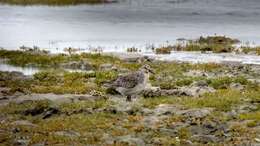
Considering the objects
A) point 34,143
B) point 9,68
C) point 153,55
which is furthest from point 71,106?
point 153,55

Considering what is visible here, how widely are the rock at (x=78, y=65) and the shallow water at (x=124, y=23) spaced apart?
10805 mm

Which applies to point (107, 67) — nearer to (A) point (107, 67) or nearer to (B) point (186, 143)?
(A) point (107, 67)

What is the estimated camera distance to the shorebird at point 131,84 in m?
31.7

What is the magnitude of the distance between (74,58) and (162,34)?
2518 centimetres

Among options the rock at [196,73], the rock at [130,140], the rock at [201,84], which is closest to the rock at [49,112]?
the rock at [130,140]

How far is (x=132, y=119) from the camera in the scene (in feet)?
84.8

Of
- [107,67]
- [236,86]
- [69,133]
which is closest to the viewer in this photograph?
[69,133]

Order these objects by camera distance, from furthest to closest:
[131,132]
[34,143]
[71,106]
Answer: [71,106], [131,132], [34,143]

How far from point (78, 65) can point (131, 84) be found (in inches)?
558

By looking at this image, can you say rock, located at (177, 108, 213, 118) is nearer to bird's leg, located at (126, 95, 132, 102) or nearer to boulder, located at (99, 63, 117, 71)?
bird's leg, located at (126, 95, 132, 102)

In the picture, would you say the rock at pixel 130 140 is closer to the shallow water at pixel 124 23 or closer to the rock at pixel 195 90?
the rock at pixel 195 90

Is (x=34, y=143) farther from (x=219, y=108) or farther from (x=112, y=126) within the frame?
(x=219, y=108)

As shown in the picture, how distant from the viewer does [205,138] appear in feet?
75.3

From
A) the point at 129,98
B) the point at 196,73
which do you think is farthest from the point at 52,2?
the point at 129,98
